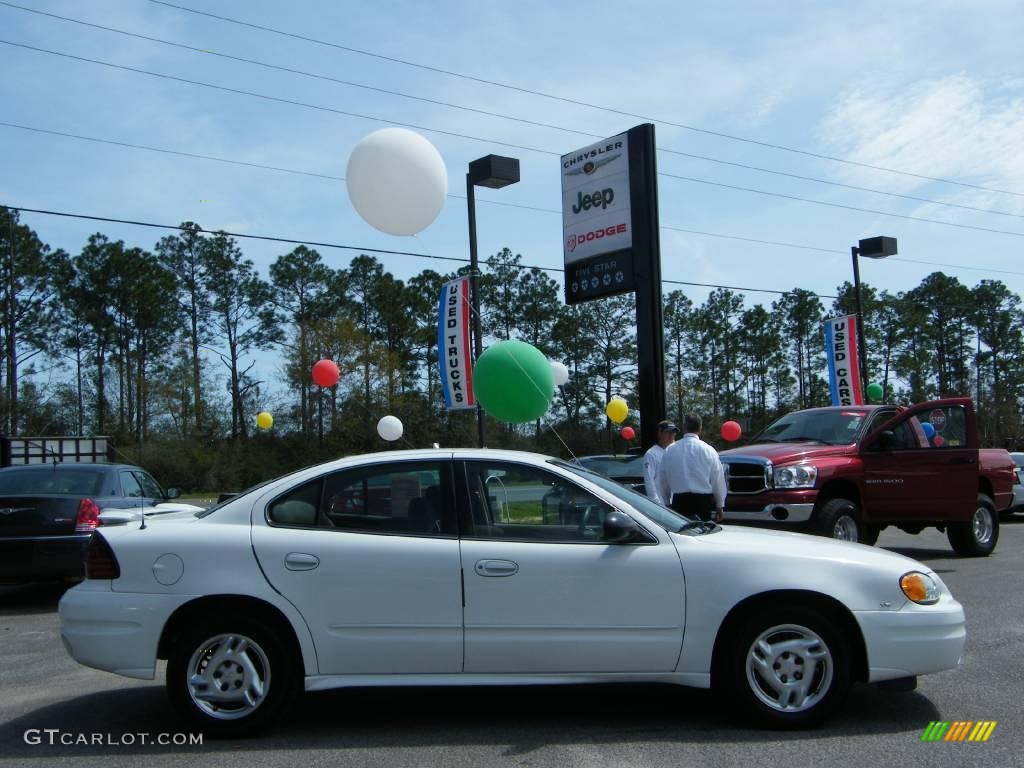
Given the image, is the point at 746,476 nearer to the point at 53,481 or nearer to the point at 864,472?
the point at 864,472

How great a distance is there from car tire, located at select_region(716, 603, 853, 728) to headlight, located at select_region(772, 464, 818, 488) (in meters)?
5.61

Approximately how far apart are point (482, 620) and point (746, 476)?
252 inches

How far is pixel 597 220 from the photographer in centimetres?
1384

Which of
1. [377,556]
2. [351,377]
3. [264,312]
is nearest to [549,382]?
[377,556]

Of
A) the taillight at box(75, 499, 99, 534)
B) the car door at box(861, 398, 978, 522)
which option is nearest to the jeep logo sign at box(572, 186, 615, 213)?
the car door at box(861, 398, 978, 522)

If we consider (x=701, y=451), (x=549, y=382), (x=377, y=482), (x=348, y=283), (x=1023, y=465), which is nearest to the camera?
(x=377, y=482)

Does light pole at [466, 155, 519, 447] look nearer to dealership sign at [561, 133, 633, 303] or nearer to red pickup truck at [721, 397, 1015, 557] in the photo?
dealership sign at [561, 133, 633, 303]

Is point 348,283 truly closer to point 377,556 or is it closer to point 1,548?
point 1,548

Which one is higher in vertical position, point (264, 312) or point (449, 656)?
point (264, 312)

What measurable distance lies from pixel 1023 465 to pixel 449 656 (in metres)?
19.4

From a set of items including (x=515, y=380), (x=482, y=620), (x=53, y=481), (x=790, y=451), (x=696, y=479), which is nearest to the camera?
(x=482, y=620)

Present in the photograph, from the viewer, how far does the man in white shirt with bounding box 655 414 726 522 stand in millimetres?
8602

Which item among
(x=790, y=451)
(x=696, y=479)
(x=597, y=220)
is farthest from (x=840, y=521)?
(x=597, y=220)

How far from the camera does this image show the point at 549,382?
11.6m
